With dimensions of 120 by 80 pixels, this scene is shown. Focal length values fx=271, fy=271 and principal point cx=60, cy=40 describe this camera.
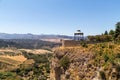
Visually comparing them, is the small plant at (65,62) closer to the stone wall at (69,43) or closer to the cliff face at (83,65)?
the cliff face at (83,65)

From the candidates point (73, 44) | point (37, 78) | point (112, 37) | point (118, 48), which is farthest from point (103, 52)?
point (37, 78)

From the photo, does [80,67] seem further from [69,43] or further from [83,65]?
[69,43]

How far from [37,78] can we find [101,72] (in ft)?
170

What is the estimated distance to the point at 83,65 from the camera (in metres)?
22.6

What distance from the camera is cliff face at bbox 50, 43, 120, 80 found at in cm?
2004

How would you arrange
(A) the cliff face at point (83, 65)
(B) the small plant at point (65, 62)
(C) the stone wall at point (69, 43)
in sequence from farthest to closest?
(C) the stone wall at point (69, 43) < (B) the small plant at point (65, 62) < (A) the cliff face at point (83, 65)

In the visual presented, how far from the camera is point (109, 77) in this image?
19750 millimetres

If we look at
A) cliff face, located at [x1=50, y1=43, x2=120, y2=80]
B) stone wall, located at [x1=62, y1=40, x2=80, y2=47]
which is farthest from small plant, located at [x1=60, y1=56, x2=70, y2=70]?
stone wall, located at [x1=62, y1=40, x2=80, y2=47]

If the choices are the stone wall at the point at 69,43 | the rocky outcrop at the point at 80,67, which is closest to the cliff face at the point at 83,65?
the rocky outcrop at the point at 80,67

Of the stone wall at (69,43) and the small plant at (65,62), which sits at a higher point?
the stone wall at (69,43)

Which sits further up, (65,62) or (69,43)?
(69,43)

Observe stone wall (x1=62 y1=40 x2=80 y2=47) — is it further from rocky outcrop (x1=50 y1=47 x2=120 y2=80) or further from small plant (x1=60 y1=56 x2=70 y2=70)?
small plant (x1=60 y1=56 x2=70 y2=70)

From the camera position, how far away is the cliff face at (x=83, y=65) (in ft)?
65.8

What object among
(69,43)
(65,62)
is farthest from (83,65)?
(69,43)
